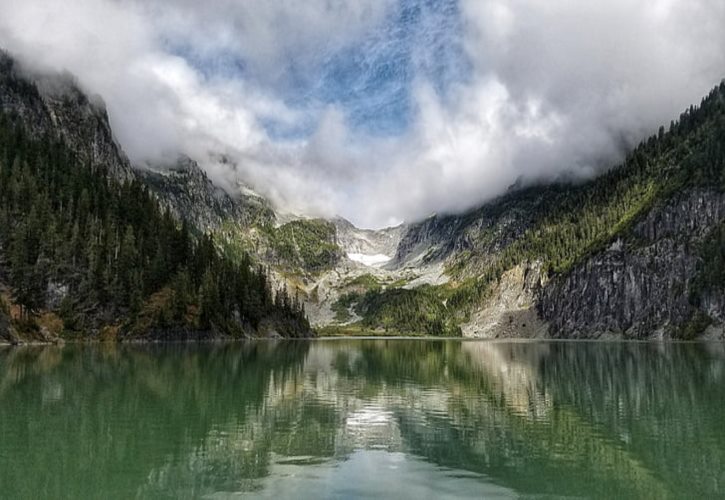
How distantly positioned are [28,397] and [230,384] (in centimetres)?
1666

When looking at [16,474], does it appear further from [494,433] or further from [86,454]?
[494,433]

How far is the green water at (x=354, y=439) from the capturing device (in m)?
20.7

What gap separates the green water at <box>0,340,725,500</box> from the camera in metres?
20.7

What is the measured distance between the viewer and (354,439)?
2952 cm

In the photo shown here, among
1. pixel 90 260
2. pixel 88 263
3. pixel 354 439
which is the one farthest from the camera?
pixel 88 263

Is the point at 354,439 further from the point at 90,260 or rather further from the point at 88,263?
the point at 88,263

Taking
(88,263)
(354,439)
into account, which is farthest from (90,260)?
(354,439)

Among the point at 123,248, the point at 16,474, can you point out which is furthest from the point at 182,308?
the point at 16,474

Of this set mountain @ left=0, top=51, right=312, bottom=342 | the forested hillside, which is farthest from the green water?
the forested hillside

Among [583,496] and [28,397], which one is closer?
[583,496]

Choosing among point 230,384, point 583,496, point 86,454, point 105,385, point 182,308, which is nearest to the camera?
point 583,496

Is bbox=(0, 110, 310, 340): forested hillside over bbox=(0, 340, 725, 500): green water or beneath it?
over

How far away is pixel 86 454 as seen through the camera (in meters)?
24.9

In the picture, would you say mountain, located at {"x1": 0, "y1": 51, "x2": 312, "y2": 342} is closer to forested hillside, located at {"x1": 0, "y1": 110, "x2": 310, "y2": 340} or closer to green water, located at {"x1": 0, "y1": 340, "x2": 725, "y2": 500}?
forested hillside, located at {"x1": 0, "y1": 110, "x2": 310, "y2": 340}
